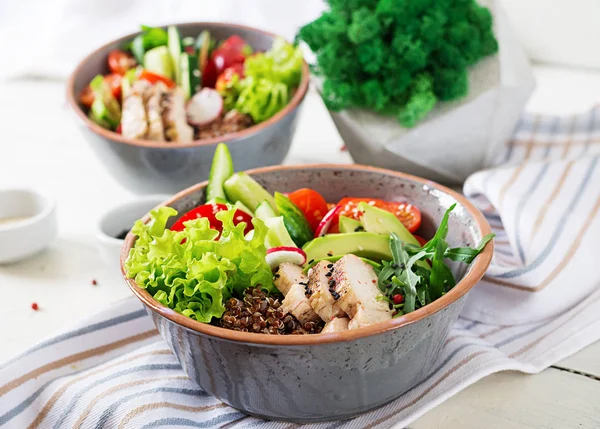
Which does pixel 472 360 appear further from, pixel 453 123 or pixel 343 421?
A: pixel 453 123

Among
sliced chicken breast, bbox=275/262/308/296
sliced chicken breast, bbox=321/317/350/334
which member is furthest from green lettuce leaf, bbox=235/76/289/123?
sliced chicken breast, bbox=321/317/350/334

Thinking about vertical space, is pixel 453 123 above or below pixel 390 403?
above

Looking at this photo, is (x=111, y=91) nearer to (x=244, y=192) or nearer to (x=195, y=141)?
(x=195, y=141)

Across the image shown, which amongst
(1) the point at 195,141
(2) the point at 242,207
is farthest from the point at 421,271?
(1) the point at 195,141

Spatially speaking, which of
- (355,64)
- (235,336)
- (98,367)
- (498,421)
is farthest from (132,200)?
(498,421)

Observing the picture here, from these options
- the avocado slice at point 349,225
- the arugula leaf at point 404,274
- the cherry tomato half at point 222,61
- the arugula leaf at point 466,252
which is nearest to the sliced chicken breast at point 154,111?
the cherry tomato half at point 222,61
